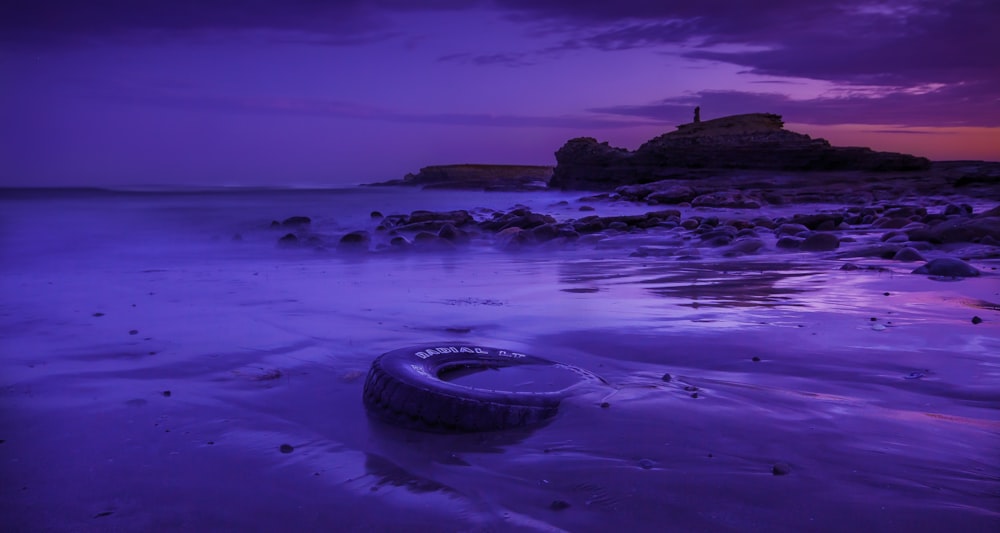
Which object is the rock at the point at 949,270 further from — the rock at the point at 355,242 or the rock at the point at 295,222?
the rock at the point at 295,222

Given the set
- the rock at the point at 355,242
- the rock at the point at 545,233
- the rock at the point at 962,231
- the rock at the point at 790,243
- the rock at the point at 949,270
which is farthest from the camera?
the rock at the point at 545,233

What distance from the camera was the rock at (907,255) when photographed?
655cm

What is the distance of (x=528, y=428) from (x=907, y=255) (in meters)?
5.80

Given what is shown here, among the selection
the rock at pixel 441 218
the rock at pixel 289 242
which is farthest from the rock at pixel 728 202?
the rock at pixel 289 242

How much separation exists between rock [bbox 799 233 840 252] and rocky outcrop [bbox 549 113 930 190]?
26.9 m

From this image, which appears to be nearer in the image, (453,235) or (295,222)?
(453,235)

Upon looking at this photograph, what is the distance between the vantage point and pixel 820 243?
25.8 feet

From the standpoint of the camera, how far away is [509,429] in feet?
7.25

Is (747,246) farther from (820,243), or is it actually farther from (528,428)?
(528,428)

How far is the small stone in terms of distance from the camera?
1.65 m

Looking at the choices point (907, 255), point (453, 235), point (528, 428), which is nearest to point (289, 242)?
point (453, 235)

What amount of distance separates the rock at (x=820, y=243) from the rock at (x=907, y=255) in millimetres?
1132

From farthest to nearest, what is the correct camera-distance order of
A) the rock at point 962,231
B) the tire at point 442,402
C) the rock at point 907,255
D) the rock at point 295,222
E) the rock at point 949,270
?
1. the rock at point 295,222
2. the rock at point 962,231
3. the rock at point 907,255
4. the rock at point 949,270
5. the tire at point 442,402

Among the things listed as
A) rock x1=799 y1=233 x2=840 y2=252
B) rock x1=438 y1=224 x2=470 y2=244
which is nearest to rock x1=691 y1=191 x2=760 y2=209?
rock x1=799 y1=233 x2=840 y2=252
